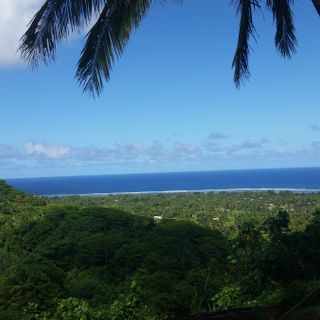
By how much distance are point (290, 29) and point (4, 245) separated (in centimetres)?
2844

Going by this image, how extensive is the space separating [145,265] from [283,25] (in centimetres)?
1491

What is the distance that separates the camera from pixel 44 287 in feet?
50.3

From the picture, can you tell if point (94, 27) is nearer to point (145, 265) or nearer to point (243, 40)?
point (243, 40)

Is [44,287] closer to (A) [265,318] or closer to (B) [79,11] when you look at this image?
(B) [79,11]

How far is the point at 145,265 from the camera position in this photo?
19.7 m

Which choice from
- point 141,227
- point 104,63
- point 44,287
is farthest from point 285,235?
point 141,227

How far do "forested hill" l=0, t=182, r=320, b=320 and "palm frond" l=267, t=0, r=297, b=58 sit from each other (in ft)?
7.59

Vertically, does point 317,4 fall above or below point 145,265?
above

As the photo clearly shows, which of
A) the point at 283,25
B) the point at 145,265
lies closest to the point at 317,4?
the point at 283,25

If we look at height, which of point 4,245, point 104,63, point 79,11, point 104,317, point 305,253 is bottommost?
point 4,245

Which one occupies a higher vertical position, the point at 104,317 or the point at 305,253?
the point at 305,253

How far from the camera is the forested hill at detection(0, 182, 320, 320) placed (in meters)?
4.27

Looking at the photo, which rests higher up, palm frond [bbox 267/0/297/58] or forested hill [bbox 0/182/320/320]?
palm frond [bbox 267/0/297/58]

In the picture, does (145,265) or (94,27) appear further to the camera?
(145,265)
